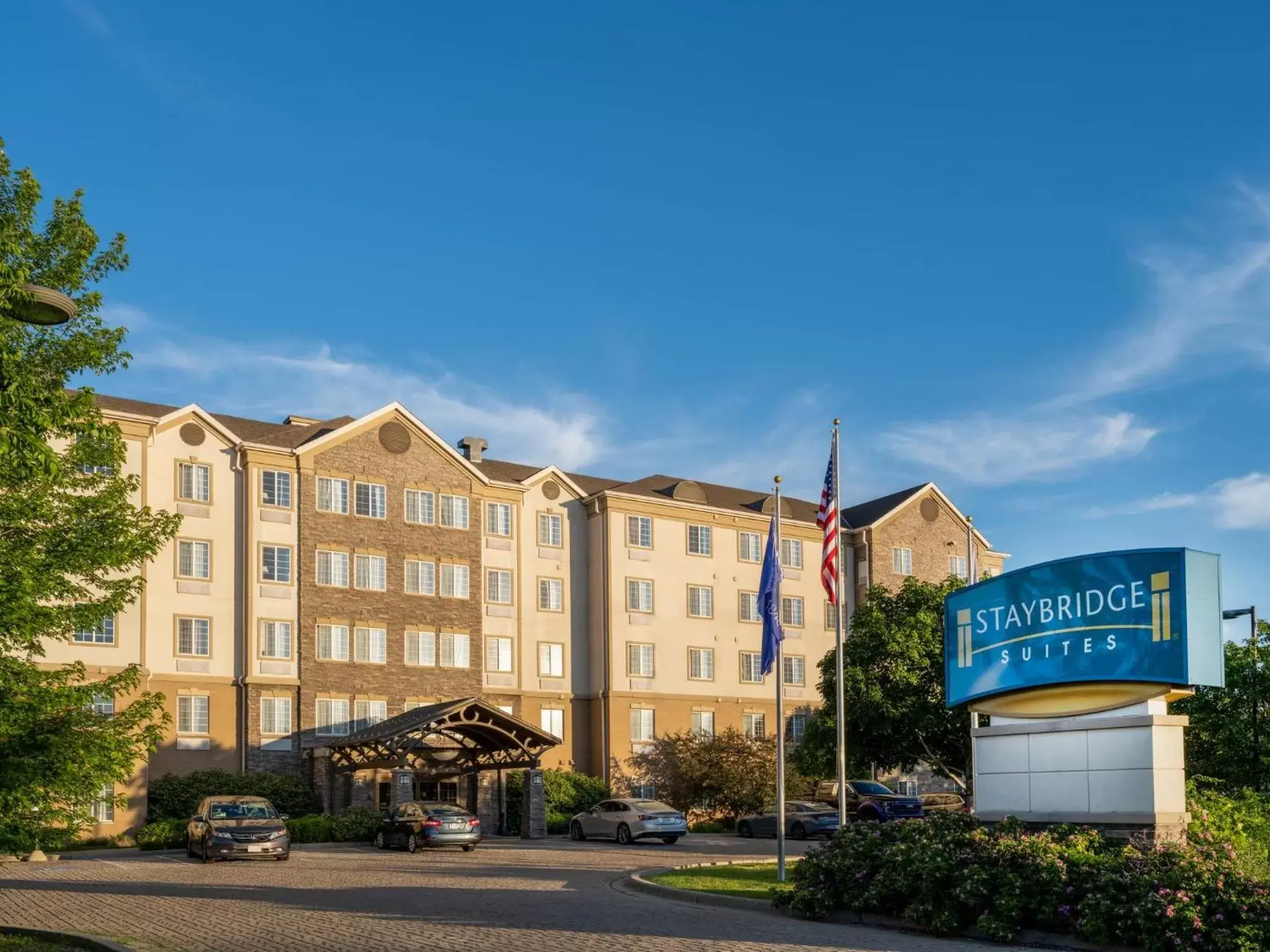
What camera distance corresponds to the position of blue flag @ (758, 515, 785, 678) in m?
26.0

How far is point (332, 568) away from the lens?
51.8 meters

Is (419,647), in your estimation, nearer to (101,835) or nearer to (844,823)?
(101,835)

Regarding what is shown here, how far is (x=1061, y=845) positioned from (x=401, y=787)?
100 feet

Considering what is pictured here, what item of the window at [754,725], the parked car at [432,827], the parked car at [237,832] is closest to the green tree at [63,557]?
the parked car at [237,832]

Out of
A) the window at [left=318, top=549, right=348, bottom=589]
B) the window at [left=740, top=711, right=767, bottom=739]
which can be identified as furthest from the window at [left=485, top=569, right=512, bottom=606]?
the window at [left=740, top=711, right=767, bottom=739]

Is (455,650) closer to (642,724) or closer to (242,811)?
(642,724)

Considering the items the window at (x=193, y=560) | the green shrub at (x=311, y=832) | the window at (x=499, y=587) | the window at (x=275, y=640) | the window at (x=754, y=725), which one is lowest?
the green shrub at (x=311, y=832)

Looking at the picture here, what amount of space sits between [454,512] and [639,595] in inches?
354

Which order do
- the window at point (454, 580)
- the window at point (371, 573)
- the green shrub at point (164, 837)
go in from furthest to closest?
1. the window at point (454, 580)
2. the window at point (371, 573)
3. the green shrub at point (164, 837)

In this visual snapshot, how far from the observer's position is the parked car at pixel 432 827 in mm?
37375

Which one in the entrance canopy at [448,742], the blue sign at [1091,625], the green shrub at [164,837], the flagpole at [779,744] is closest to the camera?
the blue sign at [1091,625]

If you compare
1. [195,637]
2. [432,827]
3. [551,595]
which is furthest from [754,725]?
[432,827]

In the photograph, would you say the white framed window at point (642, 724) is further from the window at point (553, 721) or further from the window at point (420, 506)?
the window at point (420, 506)

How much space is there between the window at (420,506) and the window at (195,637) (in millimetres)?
8724
